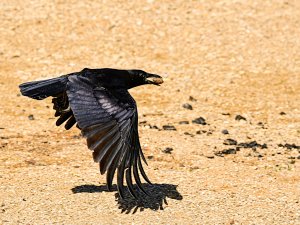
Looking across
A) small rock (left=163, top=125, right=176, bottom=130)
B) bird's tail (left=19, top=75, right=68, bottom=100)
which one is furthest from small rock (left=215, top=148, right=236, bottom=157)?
bird's tail (left=19, top=75, right=68, bottom=100)

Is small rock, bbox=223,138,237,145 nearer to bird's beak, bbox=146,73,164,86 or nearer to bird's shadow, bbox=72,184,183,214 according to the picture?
bird's beak, bbox=146,73,164,86

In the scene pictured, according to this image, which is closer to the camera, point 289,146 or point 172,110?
point 289,146

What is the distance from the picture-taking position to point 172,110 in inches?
599

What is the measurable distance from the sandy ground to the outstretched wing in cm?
74

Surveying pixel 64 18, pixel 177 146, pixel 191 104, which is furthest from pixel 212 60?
pixel 177 146

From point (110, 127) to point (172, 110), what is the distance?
20.4ft

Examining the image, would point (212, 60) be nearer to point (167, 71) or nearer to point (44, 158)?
point (167, 71)

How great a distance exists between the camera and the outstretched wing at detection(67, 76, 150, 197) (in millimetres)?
8695

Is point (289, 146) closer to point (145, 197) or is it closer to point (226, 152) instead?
point (226, 152)

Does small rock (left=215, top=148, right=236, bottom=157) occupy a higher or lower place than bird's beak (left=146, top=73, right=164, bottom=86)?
lower

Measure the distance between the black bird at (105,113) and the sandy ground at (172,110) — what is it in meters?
0.75

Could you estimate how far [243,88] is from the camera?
16.9 m

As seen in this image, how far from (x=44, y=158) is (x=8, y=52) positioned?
7.25 metres

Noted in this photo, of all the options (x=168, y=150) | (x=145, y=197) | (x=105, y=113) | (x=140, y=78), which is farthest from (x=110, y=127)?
(x=168, y=150)
